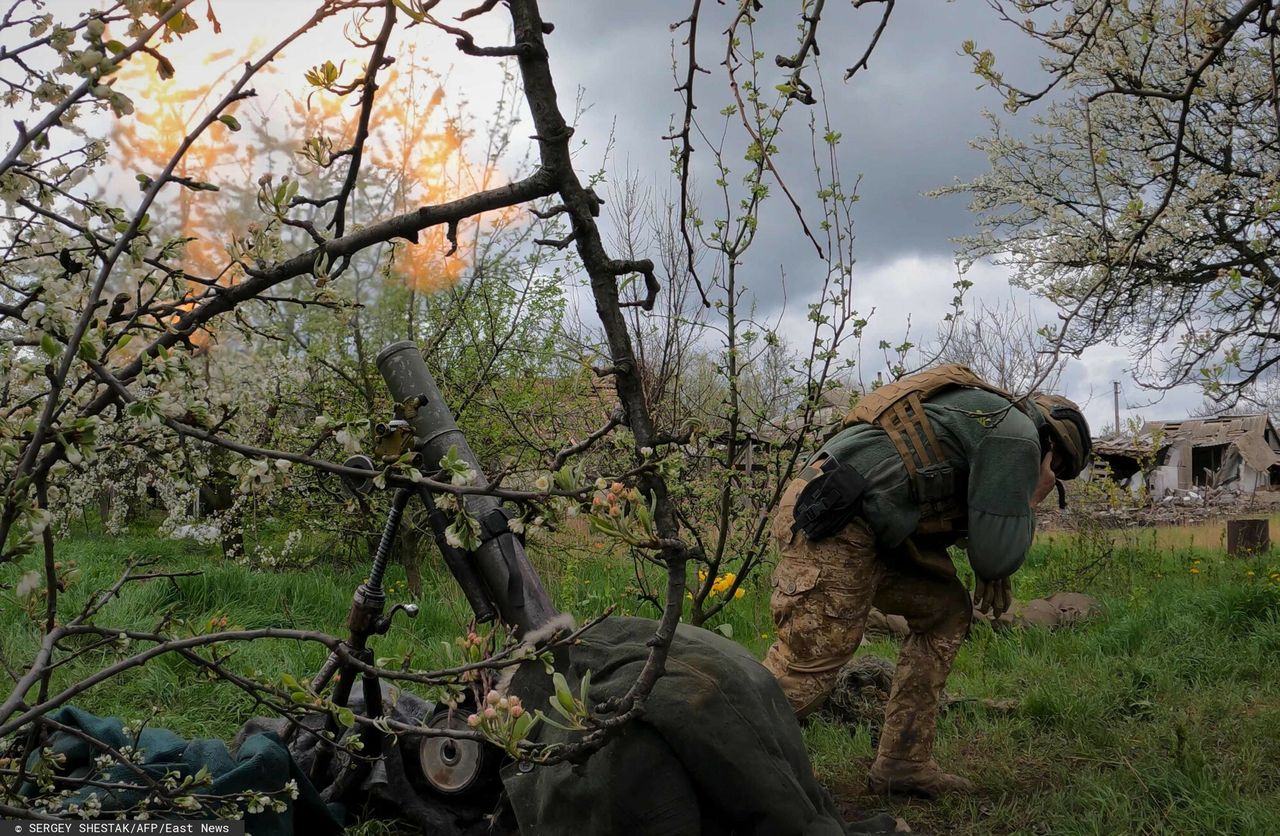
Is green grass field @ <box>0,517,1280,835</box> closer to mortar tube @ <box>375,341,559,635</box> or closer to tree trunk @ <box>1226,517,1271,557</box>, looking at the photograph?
mortar tube @ <box>375,341,559,635</box>

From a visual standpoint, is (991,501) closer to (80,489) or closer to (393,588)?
(393,588)

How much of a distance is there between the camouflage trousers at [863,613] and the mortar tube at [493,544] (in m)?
1.15

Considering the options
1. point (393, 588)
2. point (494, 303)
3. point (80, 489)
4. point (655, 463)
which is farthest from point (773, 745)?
point (80, 489)

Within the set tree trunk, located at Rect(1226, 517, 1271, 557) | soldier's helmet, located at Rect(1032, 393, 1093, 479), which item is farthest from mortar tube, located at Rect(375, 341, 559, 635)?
tree trunk, located at Rect(1226, 517, 1271, 557)

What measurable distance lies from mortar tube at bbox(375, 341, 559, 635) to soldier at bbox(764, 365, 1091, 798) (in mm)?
1210

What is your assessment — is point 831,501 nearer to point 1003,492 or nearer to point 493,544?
point 1003,492

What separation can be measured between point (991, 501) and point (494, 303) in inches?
204

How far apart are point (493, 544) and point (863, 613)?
5.64 ft

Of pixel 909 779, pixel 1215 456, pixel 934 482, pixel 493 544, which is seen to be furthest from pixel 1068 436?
pixel 1215 456

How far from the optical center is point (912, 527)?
395 cm

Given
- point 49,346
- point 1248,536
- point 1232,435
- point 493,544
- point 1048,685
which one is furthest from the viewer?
point 1232,435

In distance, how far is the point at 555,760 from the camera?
6.22 feet

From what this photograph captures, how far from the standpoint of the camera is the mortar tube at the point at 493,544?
3.27m

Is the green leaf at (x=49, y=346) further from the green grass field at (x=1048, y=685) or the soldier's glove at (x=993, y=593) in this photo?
the soldier's glove at (x=993, y=593)
